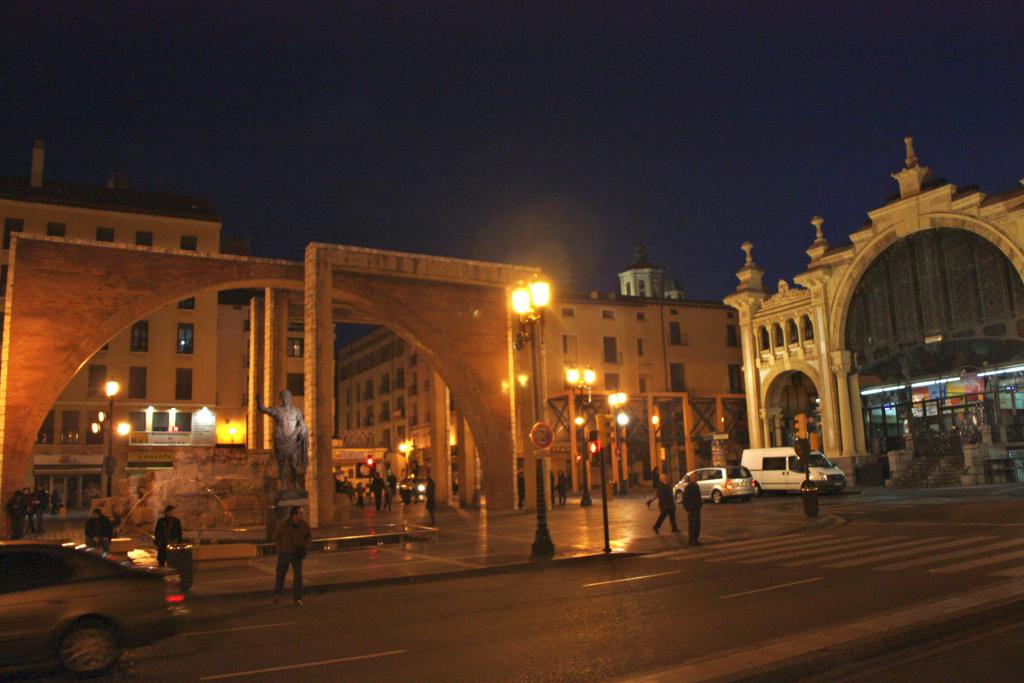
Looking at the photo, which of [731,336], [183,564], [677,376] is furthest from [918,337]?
[183,564]

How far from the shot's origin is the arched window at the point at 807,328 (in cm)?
4500

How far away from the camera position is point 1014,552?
13.8m

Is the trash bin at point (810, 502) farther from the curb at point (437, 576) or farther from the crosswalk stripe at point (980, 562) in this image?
the crosswalk stripe at point (980, 562)

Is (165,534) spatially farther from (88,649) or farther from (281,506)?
(88,649)

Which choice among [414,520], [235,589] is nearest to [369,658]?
[235,589]

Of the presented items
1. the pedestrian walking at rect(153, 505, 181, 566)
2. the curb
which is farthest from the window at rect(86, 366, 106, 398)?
the curb

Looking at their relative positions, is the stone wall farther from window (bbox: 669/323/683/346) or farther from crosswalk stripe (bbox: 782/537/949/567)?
window (bbox: 669/323/683/346)

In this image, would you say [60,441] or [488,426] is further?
[60,441]

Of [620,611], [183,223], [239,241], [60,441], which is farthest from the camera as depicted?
[239,241]

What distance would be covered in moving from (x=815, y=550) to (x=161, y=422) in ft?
141

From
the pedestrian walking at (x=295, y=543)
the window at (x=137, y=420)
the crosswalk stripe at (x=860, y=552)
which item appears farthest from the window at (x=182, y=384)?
the crosswalk stripe at (x=860, y=552)

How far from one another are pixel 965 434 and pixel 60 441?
157ft

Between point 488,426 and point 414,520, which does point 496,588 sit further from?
point 488,426

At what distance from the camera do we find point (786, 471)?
116ft
